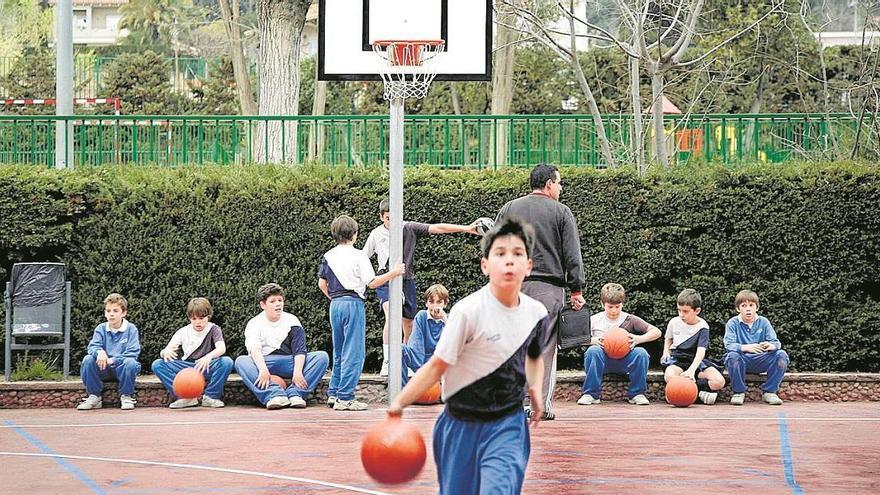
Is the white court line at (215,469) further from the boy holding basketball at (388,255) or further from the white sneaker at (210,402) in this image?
the boy holding basketball at (388,255)

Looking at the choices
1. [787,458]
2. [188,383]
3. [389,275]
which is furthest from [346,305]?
[787,458]

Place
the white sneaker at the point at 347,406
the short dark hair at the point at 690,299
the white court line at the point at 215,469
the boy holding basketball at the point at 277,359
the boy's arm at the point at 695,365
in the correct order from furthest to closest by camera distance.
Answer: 1. the short dark hair at the point at 690,299
2. the boy's arm at the point at 695,365
3. the boy holding basketball at the point at 277,359
4. the white sneaker at the point at 347,406
5. the white court line at the point at 215,469

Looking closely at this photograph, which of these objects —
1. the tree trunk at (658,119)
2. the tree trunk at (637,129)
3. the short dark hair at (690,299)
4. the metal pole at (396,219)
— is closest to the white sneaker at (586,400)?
the short dark hair at (690,299)

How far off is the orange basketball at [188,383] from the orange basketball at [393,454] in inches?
292

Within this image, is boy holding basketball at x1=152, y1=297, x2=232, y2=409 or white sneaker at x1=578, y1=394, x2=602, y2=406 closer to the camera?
boy holding basketball at x1=152, y1=297, x2=232, y2=409

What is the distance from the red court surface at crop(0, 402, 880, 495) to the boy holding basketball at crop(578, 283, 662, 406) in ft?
0.95

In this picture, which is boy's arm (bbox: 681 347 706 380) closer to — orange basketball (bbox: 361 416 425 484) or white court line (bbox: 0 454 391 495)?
white court line (bbox: 0 454 391 495)

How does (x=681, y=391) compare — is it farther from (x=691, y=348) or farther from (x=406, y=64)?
(x=406, y=64)

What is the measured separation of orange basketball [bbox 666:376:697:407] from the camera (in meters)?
13.5

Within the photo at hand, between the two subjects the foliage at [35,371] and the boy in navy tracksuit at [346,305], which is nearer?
the boy in navy tracksuit at [346,305]

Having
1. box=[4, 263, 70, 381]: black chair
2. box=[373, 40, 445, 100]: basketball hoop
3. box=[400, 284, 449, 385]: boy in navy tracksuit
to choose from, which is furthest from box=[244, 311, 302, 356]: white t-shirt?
box=[373, 40, 445, 100]: basketball hoop

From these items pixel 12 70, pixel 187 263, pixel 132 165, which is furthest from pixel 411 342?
pixel 12 70

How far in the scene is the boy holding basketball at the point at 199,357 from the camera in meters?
13.6

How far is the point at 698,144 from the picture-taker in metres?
17.8
